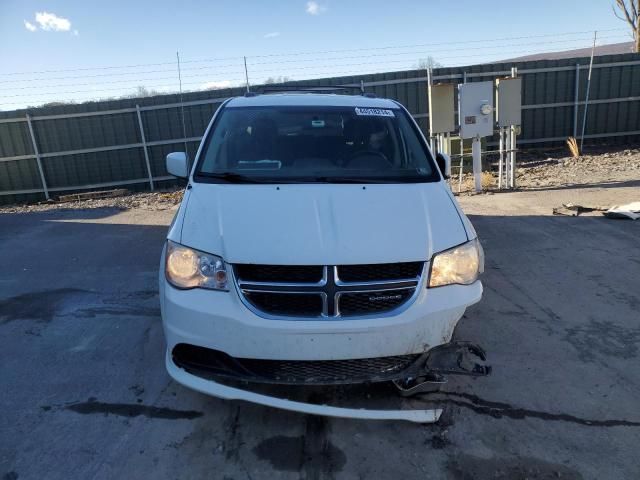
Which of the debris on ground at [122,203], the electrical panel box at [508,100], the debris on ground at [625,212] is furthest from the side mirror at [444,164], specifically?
the debris on ground at [122,203]

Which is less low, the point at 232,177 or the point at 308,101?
the point at 308,101

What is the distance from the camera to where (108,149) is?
45.7 feet

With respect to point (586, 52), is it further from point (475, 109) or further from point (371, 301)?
point (371, 301)

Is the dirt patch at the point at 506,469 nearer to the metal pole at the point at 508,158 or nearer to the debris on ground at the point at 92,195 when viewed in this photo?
the metal pole at the point at 508,158

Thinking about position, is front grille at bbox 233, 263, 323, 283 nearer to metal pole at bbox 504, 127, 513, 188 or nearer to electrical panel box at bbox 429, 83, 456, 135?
electrical panel box at bbox 429, 83, 456, 135

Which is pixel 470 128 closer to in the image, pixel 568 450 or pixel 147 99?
pixel 568 450

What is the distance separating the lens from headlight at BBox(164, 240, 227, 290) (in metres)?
2.66

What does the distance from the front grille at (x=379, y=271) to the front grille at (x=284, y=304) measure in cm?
21

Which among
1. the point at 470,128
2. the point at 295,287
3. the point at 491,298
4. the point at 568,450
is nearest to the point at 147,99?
the point at 470,128

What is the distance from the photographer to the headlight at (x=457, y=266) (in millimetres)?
2725

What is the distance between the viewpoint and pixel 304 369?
2621 millimetres

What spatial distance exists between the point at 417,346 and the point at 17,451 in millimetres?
2245

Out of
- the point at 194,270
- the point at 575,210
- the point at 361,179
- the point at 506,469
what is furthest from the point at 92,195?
the point at 506,469

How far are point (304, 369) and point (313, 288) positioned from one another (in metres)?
0.45
